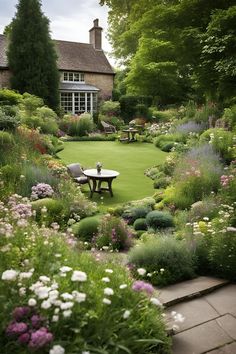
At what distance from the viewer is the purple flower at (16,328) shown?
2.21m

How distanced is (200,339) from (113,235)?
2.59 meters

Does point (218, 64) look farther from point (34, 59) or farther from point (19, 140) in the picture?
point (34, 59)

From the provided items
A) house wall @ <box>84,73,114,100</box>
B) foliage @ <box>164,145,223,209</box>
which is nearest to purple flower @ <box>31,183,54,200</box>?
foliage @ <box>164,145,223,209</box>

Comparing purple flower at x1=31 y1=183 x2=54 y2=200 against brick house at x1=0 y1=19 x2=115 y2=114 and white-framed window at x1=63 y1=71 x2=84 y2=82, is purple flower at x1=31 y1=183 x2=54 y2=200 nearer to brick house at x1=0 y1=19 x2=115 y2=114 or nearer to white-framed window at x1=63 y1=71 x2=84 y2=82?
brick house at x1=0 y1=19 x2=115 y2=114

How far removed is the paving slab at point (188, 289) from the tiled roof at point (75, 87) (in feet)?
79.6

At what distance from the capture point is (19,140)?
34.0 feet

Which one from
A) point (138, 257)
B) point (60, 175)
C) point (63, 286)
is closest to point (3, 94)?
point (60, 175)

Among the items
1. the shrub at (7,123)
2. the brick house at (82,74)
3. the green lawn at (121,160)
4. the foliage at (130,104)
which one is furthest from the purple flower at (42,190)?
the brick house at (82,74)

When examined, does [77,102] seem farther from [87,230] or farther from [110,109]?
[87,230]

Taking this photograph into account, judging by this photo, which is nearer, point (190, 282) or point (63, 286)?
point (63, 286)

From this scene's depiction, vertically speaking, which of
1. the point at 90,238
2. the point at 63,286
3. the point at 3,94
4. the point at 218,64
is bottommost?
the point at 90,238

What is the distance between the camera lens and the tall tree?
929 inches

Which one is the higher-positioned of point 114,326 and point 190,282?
point 114,326

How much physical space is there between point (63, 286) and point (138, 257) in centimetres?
209
